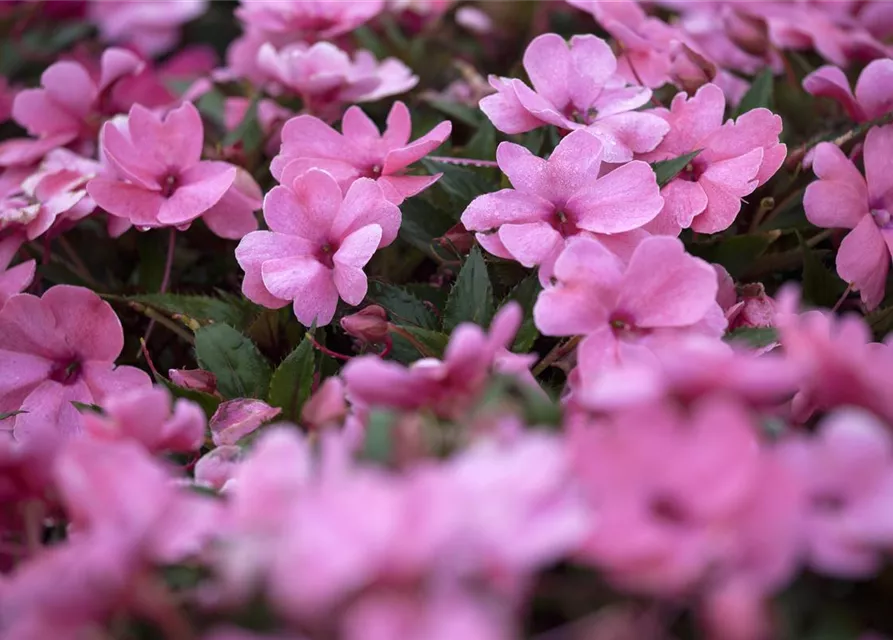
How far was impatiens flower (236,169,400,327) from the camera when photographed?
677mm

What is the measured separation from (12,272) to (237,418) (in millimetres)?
270

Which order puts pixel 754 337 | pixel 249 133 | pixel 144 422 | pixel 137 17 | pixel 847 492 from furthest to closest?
pixel 137 17
pixel 249 133
pixel 754 337
pixel 144 422
pixel 847 492

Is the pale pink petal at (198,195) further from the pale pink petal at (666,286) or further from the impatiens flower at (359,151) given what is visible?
the pale pink petal at (666,286)

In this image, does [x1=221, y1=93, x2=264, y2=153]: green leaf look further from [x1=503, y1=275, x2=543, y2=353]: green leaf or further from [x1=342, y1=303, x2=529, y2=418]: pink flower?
[x1=342, y1=303, x2=529, y2=418]: pink flower

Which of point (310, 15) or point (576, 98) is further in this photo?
point (310, 15)

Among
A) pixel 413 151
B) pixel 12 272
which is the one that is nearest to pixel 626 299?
pixel 413 151

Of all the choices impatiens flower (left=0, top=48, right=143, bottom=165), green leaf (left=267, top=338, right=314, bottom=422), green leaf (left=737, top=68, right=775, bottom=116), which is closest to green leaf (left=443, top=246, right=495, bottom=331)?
green leaf (left=267, top=338, right=314, bottom=422)

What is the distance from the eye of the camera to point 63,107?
96cm

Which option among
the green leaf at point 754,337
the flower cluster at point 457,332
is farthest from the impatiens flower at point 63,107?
the green leaf at point 754,337

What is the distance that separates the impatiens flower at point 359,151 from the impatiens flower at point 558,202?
83 millimetres

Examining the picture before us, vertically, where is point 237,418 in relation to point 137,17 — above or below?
above

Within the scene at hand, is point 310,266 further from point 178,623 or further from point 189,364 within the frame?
point 178,623

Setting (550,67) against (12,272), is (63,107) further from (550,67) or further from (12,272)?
(550,67)

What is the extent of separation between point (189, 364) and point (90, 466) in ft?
1.51
